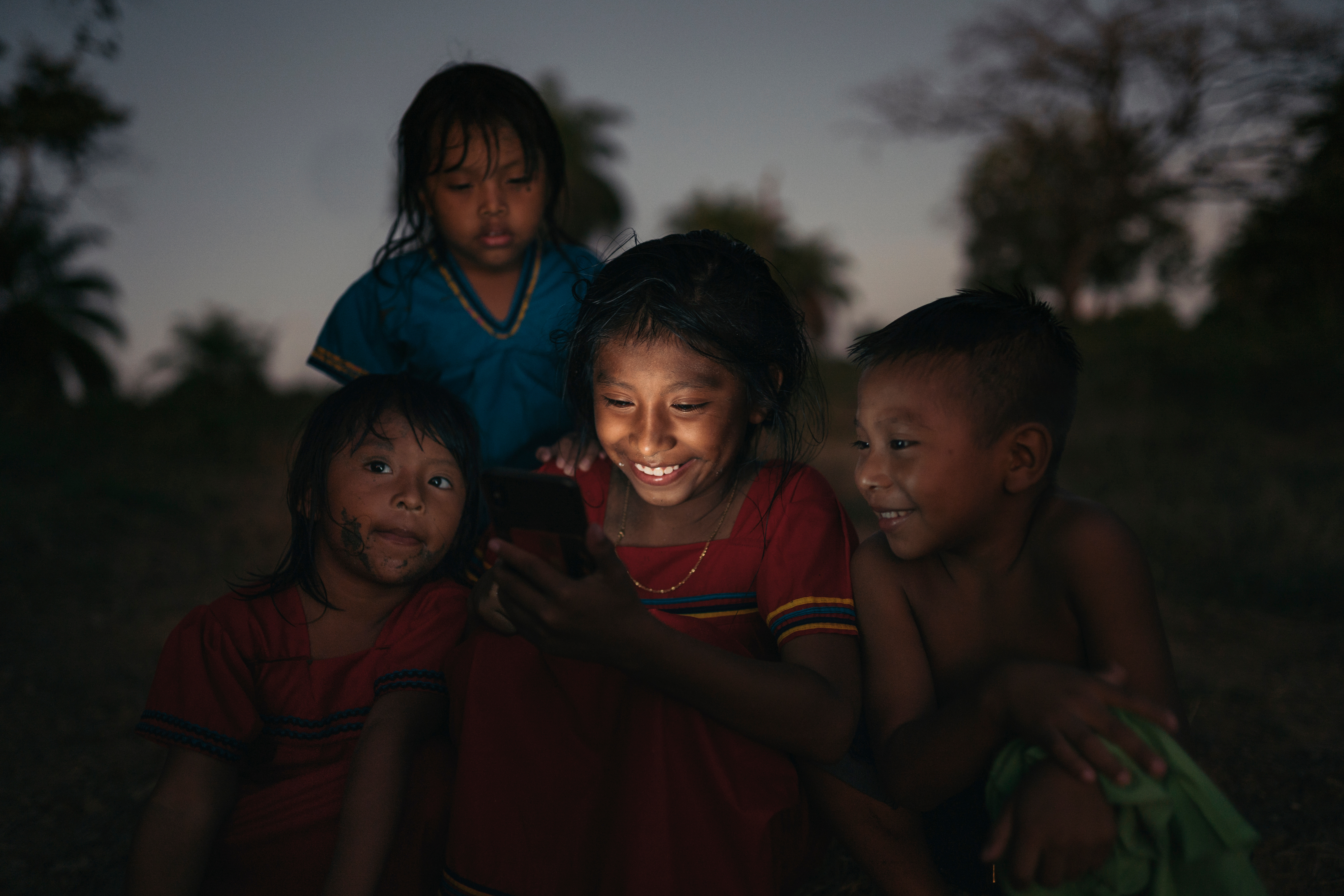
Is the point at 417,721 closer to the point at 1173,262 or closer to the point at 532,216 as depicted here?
the point at 532,216

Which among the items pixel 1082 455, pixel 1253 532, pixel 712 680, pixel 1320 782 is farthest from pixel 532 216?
pixel 1082 455

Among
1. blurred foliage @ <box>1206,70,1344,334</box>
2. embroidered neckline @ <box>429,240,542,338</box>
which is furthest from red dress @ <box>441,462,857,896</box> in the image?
blurred foliage @ <box>1206,70,1344,334</box>

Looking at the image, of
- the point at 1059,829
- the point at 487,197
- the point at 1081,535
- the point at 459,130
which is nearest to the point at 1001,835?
the point at 1059,829

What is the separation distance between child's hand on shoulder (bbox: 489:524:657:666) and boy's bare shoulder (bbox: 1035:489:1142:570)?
2.31 ft

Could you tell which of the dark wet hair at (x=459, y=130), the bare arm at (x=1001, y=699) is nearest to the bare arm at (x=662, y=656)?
the bare arm at (x=1001, y=699)

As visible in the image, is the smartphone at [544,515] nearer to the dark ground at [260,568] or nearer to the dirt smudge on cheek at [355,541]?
the dirt smudge on cheek at [355,541]

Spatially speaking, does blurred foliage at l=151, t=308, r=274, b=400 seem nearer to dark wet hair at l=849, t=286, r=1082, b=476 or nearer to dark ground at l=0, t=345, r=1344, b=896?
dark ground at l=0, t=345, r=1344, b=896

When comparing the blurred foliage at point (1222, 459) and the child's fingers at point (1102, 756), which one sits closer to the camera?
the child's fingers at point (1102, 756)

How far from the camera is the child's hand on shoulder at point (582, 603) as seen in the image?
1.27m

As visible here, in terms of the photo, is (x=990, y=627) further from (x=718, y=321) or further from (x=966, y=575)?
(x=718, y=321)

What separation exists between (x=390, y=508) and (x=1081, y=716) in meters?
1.33

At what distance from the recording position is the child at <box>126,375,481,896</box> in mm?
1474

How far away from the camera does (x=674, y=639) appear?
51.4 inches

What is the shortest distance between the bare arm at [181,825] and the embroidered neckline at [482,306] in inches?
51.5
